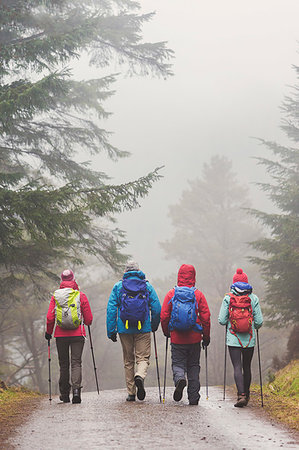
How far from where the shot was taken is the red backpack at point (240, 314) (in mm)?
7812

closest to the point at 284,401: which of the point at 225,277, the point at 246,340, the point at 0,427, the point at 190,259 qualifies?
the point at 246,340

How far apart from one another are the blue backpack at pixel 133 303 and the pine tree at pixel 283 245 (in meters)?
7.09

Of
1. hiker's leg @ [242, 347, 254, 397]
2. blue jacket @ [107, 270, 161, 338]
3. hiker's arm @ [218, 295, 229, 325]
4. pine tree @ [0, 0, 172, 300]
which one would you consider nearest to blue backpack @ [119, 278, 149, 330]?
blue jacket @ [107, 270, 161, 338]

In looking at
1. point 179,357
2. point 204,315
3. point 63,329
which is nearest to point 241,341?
point 204,315

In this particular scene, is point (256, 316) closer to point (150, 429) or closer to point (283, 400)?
point (283, 400)

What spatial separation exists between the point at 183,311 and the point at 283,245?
25.8 ft

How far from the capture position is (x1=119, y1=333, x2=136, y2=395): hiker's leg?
8.05 m

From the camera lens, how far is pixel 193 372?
7879 millimetres

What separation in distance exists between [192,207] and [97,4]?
32.1m

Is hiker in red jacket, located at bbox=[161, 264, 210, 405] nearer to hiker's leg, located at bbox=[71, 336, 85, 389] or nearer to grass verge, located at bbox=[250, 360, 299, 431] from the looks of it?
grass verge, located at bbox=[250, 360, 299, 431]

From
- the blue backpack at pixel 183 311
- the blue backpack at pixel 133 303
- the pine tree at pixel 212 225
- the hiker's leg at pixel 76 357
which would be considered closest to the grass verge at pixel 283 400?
the blue backpack at pixel 183 311

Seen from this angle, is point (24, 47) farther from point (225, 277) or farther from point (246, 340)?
point (225, 277)

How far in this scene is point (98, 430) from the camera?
18.1 ft

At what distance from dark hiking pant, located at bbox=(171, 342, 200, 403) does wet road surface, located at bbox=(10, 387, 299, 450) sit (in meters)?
0.35
